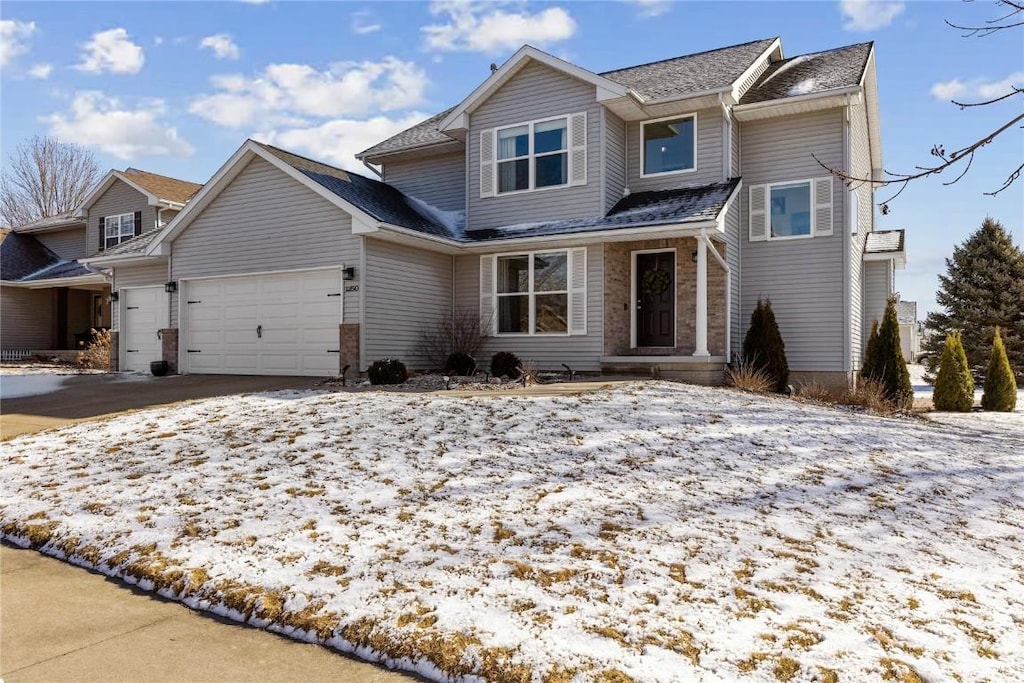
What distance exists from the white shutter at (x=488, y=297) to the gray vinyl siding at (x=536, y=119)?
100 cm

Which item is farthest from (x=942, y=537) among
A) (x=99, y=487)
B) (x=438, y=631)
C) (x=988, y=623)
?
(x=99, y=487)

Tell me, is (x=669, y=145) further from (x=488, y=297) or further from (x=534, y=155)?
(x=488, y=297)

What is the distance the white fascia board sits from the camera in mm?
13898

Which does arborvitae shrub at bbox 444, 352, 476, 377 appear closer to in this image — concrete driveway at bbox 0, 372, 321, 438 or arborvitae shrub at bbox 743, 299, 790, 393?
concrete driveway at bbox 0, 372, 321, 438

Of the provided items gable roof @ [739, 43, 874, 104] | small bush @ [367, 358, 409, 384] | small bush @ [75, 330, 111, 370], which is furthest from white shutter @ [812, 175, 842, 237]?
small bush @ [75, 330, 111, 370]

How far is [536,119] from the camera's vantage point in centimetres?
1498

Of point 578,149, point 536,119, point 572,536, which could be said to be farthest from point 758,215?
point 572,536

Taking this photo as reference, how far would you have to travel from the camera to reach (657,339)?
14.6 m

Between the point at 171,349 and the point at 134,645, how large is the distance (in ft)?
45.3

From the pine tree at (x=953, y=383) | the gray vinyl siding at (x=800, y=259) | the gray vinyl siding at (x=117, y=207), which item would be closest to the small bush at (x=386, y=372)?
the gray vinyl siding at (x=800, y=259)

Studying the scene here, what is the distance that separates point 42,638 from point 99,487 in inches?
103

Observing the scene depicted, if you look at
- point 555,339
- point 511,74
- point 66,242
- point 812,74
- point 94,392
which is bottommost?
point 94,392

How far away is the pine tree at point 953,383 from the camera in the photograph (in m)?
13.3

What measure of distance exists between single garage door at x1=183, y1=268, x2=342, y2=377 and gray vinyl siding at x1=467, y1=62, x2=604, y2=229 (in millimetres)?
4039
